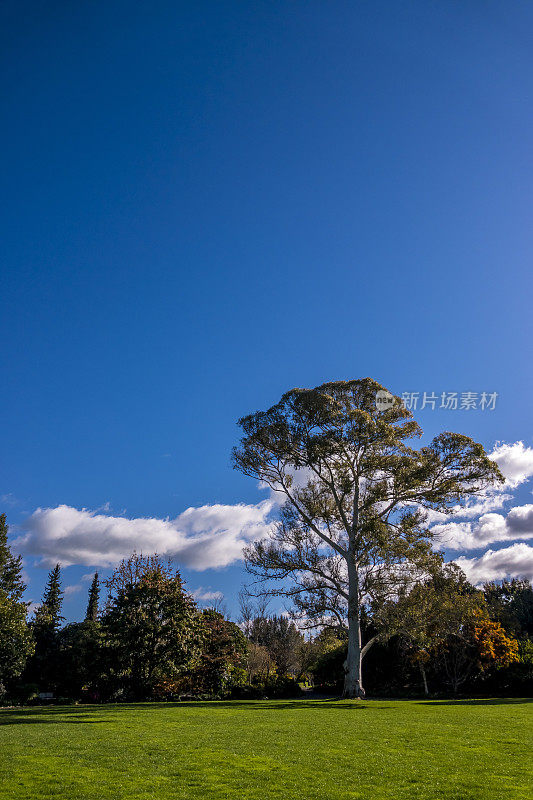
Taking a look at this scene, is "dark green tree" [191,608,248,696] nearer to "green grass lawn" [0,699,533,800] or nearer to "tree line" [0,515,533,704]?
"tree line" [0,515,533,704]

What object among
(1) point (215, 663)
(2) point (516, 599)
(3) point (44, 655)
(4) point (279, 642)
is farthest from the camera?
(4) point (279, 642)

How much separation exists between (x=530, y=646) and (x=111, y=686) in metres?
26.8

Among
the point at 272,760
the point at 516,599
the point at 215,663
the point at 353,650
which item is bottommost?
the point at 272,760

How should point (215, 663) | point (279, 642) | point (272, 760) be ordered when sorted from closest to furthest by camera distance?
point (272, 760), point (215, 663), point (279, 642)

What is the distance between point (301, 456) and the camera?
1240 inches

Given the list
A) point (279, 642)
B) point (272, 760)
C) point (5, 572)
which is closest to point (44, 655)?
point (5, 572)

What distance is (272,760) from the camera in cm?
1049

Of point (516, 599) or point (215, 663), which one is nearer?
point (215, 663)

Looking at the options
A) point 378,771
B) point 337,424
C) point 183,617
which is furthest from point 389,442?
point 378,771

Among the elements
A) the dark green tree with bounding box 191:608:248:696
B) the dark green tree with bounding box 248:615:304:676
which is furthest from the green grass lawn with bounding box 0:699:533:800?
the dark green tree with bounding box 248:615:304:676

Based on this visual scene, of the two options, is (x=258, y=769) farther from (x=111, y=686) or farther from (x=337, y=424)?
(x=111, y=686)

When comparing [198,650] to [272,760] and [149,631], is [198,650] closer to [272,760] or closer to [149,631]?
[149,631]

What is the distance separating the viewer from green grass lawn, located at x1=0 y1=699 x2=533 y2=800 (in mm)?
8133

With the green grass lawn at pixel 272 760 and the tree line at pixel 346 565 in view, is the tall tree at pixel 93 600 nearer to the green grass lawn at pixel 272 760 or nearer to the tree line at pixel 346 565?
the tree line at pixel 346 565
